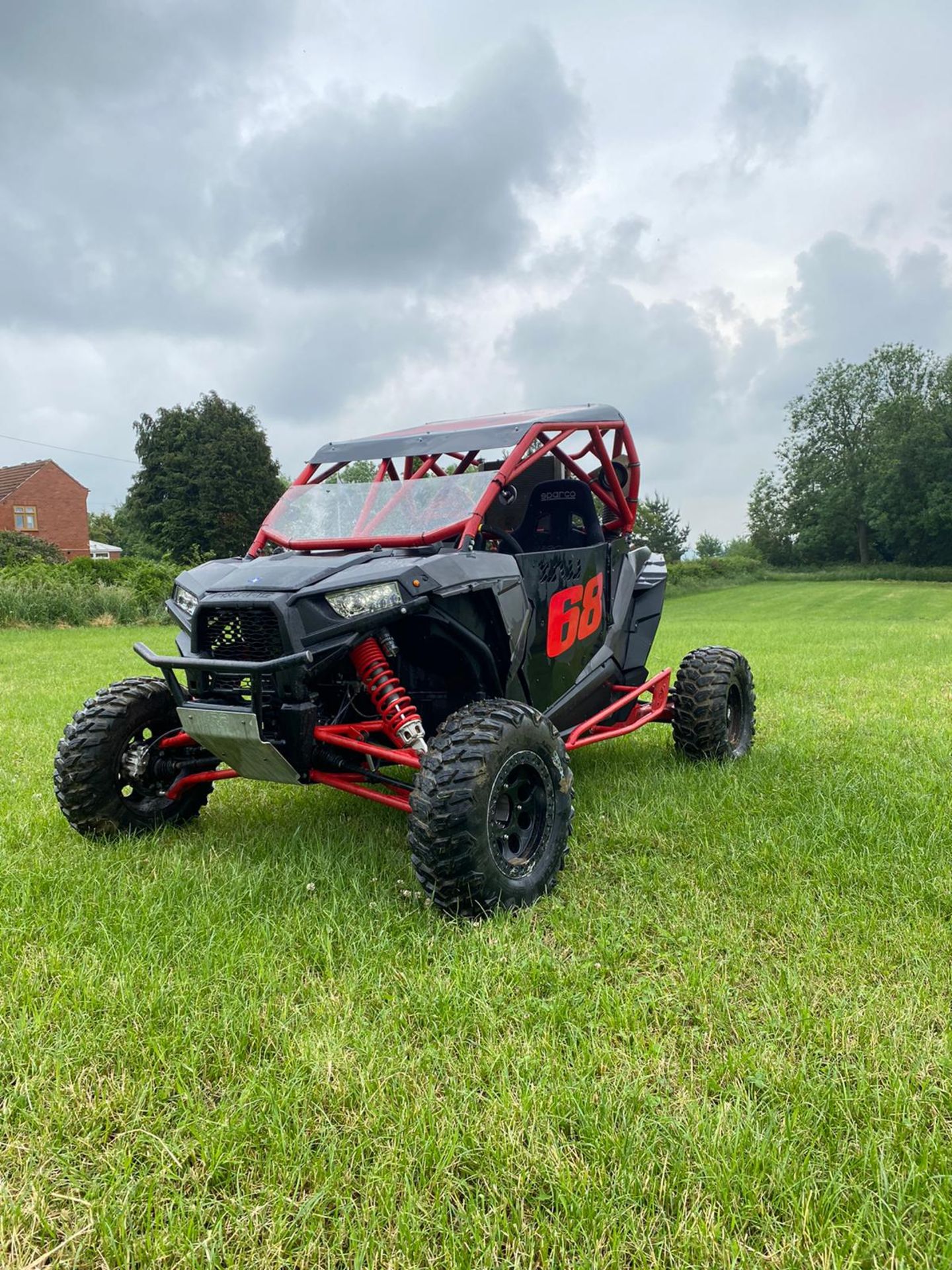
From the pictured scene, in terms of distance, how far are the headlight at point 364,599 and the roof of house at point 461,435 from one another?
1.21m

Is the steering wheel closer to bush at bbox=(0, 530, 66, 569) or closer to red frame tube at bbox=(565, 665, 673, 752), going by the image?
red frame tube at bbox=(565, 665, 673, 752)

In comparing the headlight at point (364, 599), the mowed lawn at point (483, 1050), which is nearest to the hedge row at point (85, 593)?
the mowed lawn at point (483, 1050)

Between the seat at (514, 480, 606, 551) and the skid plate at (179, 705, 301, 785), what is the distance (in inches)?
91.0

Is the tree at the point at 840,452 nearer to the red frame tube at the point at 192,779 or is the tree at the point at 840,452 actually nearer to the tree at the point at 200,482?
the tree at the point at 200,482

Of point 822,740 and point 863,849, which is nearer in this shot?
point 863,849

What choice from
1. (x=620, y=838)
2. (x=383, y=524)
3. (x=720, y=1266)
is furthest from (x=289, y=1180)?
(x=383, y=524)

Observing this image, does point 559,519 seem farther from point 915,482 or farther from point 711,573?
point 915,482

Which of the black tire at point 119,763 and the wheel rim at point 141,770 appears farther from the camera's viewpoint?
the wheel rim at point 141,770

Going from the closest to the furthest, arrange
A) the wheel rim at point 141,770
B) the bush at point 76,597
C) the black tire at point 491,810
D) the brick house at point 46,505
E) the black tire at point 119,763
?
the black tire at point 491,810
the black tire at point 119,763
the wheel rim at point 141,770
the bush at point 76,597
the brick house at point 46,505

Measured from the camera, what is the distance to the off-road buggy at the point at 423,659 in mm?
3400

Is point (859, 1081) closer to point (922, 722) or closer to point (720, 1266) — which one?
point (720, 1266)

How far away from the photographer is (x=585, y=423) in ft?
15.6

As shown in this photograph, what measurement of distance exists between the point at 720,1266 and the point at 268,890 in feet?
7.59

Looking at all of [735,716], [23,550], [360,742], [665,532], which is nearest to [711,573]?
[665,532]
